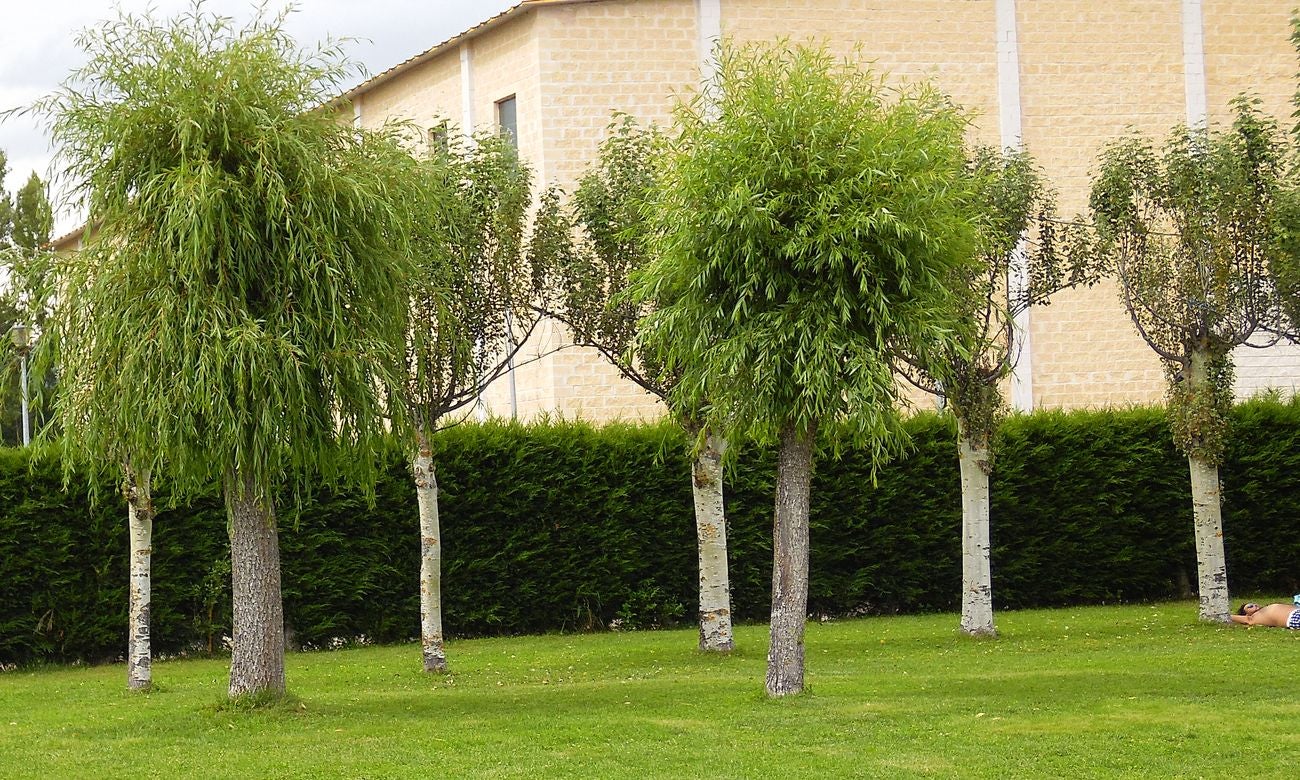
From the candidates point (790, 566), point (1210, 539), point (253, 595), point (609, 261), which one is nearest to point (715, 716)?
point (790, 566)

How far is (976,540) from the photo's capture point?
56.5ft

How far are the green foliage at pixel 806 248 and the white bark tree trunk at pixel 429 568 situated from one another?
433cm

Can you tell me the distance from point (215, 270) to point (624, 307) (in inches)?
243

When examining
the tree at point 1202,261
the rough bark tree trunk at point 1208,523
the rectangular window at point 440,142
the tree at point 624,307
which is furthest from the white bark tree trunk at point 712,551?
the rough bark tree trunk at point 1208,523

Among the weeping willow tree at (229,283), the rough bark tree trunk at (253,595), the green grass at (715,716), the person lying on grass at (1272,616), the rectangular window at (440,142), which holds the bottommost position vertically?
the green grass at (715,716)

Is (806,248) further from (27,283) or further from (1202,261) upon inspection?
(1202,261)

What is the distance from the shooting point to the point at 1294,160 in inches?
593

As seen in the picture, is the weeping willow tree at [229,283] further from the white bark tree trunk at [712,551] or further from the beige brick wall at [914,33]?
the beige brick wall at [914,33]

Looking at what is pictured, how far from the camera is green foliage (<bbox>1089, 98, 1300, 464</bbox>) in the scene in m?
17.2

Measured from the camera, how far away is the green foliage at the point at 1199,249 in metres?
17.2

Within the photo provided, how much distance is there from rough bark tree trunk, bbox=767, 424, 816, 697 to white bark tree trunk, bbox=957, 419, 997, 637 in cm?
562

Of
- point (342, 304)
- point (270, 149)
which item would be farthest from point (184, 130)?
point (342, 304)

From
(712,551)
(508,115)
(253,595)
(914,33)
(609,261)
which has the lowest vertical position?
(253,595)

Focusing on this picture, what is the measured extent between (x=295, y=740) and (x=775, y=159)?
5.81 m
